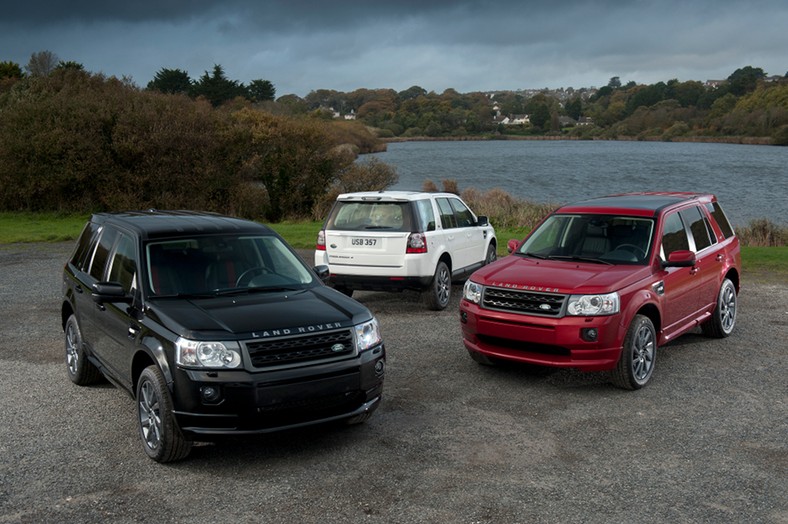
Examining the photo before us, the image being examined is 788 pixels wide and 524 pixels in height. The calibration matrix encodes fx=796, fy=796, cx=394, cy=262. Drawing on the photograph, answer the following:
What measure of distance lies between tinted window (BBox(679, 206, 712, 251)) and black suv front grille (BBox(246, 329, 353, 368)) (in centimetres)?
518

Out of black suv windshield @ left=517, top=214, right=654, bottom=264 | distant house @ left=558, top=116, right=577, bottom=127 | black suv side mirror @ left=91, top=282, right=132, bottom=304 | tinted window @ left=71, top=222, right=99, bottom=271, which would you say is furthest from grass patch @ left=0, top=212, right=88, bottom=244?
distant house @ left=558, top=116, right=577, bottom=127

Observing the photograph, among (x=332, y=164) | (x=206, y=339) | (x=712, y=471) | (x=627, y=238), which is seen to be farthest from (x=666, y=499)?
(x=332, y=164)

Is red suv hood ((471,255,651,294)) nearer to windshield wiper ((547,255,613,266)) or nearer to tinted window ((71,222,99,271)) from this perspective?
windshield wiper ((547,255,613,266))

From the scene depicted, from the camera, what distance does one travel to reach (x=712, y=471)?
5852 mm

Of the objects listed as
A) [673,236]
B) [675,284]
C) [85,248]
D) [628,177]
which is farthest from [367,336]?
[628,177]

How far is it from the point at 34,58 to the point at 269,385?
70.6 meters

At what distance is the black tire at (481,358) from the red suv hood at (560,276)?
77cm

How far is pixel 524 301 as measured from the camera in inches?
313

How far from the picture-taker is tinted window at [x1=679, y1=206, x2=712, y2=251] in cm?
951

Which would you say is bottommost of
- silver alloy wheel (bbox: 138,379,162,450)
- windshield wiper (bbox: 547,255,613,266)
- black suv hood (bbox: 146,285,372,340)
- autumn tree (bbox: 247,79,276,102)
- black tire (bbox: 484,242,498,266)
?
black tire (bbox: 484,242,498,266)

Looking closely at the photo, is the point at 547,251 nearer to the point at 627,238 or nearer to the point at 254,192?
the point at 627,238

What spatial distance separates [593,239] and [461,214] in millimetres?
4475

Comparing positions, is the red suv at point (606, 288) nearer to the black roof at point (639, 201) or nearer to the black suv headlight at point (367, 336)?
the black roof at point (639, 201)

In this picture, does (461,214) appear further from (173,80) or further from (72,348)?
(173,80)
